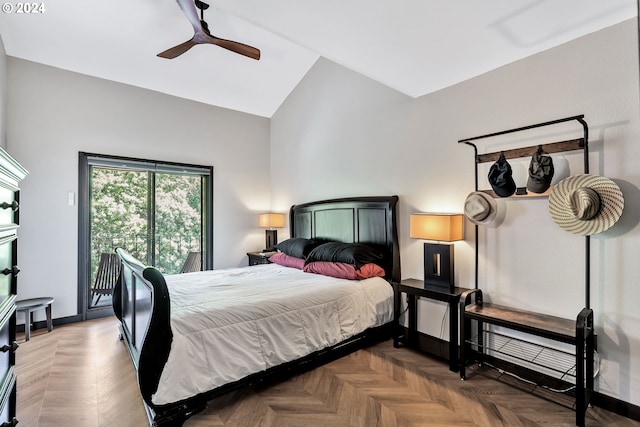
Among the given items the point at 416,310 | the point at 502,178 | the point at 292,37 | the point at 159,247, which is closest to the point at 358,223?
the point at 416,310

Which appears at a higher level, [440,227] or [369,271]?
[440,227]

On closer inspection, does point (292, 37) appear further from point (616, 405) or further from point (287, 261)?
point (616, 405)

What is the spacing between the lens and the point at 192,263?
4.53 metres

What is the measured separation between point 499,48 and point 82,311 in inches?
194

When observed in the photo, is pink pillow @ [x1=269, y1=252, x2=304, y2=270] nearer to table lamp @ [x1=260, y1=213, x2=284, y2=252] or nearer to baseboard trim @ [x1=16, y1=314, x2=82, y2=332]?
table lamp @ [x1=260, y1=213, x2=284, y2=252]

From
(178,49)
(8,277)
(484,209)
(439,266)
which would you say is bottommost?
(439,266)

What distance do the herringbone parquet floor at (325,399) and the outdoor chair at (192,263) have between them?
1735 millimetres

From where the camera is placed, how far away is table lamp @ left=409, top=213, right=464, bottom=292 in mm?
2656

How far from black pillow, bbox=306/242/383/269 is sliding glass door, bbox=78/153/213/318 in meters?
2.05

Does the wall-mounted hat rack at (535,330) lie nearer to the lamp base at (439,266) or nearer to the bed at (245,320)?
the lamp base at (439,266)

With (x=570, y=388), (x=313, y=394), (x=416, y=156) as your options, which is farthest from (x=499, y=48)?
(x=313, y=394)

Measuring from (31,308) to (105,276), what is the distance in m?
0.81

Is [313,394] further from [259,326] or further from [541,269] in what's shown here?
[541,269]

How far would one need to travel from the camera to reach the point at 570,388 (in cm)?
218
